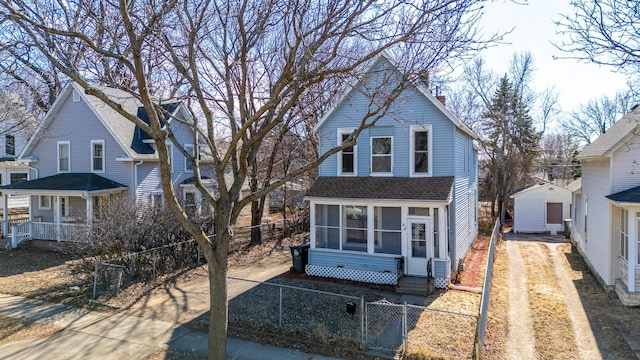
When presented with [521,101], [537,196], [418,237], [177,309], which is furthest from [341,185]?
[521,101]

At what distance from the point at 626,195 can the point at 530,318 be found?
488 centimetres

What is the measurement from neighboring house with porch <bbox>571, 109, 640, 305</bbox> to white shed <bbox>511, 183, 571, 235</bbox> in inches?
503

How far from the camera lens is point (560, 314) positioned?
1155cm

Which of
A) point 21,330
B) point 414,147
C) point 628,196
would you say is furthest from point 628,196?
point 21,330

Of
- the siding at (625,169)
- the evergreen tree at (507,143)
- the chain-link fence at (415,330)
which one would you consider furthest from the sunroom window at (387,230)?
the evergreen tree at (507,143)

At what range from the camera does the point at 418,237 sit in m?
14.4

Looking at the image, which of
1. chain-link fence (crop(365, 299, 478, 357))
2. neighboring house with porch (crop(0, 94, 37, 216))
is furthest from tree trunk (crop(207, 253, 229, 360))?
neighboring house with porch (crop(0, 94, 37, 216))

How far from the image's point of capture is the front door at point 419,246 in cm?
1405

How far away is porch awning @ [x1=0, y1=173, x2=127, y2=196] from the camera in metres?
19.7

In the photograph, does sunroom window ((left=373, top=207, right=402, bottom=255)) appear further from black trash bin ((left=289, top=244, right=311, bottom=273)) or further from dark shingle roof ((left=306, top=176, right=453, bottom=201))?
black trash bin ((left=289, top=244, right=311, bottom=273))

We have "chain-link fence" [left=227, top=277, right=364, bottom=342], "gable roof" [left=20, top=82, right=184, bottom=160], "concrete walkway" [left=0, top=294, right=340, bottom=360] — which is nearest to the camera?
"concrete walkway" [left=0, top=294, right=340, bottom=360]

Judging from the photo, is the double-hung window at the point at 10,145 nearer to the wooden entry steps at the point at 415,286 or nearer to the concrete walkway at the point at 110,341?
the concrete walkway at the point at 110,341

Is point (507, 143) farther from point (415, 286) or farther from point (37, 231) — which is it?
point (37, 231)

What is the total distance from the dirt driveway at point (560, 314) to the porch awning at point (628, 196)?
310 cm
